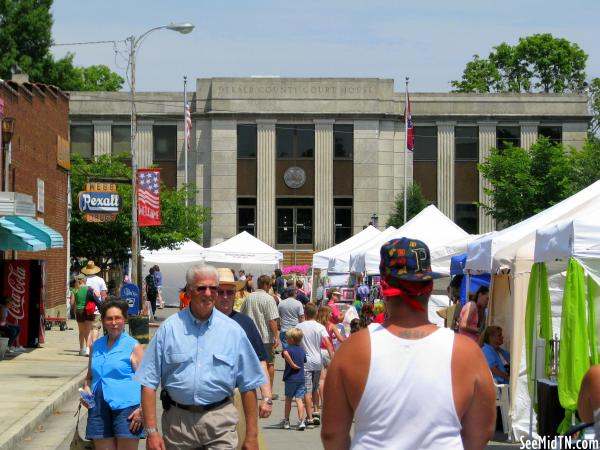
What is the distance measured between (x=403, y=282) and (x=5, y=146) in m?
25.2

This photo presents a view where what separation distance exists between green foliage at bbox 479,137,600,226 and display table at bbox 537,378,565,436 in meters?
42.6

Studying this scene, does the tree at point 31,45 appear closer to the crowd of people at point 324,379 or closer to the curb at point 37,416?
the curb at point 37,416

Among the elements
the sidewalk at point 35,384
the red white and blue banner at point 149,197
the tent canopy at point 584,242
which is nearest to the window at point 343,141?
the red white and blue banner at point 149,197

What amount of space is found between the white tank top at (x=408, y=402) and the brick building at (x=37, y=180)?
19.3 meters

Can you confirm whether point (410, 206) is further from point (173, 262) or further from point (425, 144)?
point (173, 262)

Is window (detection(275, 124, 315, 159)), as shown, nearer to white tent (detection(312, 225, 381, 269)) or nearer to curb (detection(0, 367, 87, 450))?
white tent (detection(312, 225, 381, 269))

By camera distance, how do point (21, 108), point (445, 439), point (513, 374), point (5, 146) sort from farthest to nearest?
point (21, 108)
point (5, 146)
point (513, 374)
point (445, 439)

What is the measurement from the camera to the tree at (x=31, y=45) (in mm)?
68000

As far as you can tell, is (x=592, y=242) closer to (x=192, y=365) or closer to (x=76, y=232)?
(x=192, y=365)

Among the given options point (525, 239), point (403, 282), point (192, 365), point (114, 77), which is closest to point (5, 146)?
point (525, 239)

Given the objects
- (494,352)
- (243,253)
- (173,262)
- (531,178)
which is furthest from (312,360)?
(531,178)

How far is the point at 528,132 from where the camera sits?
214 ft

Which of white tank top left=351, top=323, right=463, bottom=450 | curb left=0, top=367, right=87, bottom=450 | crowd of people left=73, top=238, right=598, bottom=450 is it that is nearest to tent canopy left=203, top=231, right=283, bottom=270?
curb left=0, top=367, right=87, bottom=450

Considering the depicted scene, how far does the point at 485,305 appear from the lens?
54.0 ft
